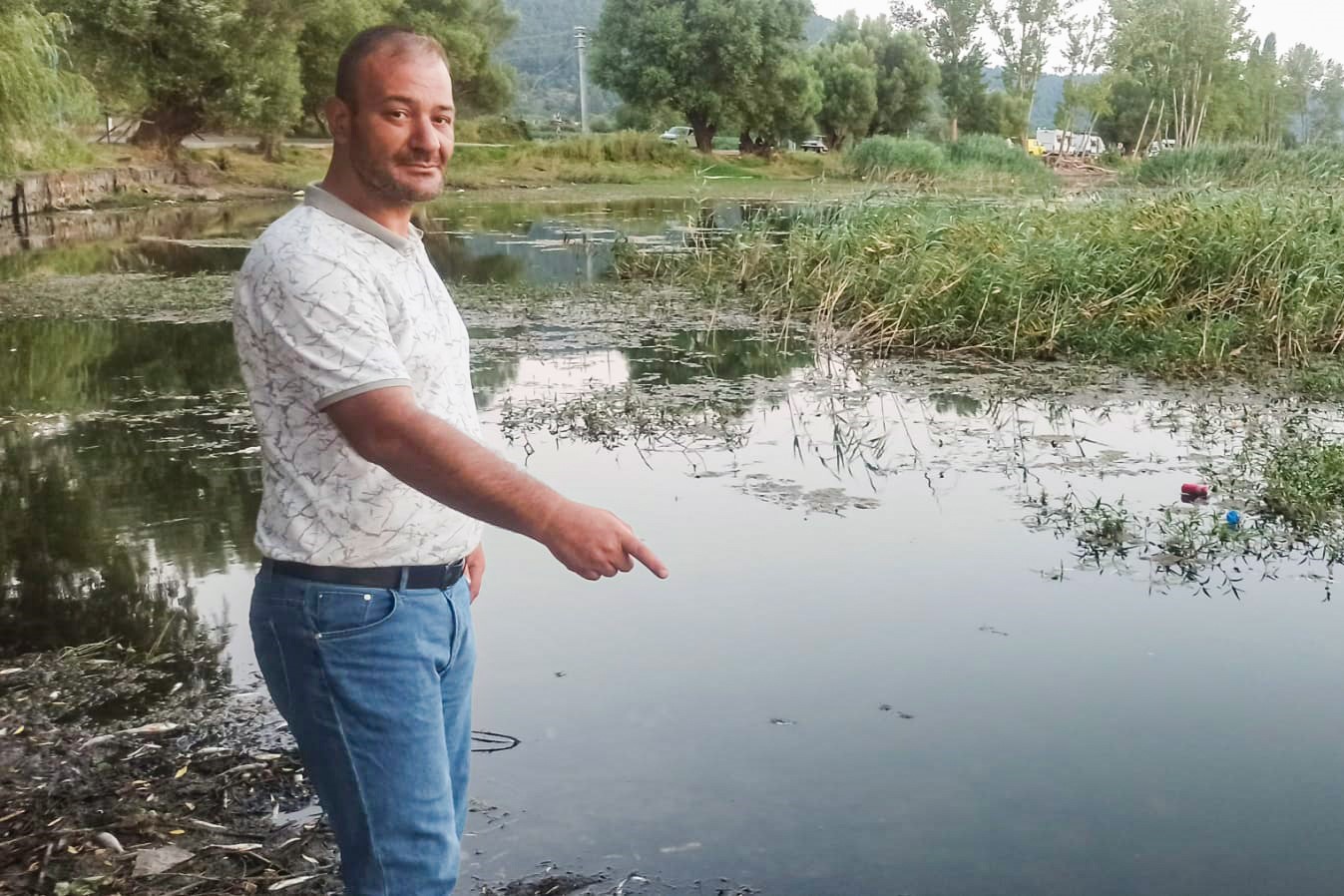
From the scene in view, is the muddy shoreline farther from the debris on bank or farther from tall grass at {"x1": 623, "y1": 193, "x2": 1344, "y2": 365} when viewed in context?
tall grass at {"x1": 623, "y1": 193, "x2": 1344, "y2": 365}

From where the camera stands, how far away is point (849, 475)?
23.2ft

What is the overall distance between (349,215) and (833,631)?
3.19 metres

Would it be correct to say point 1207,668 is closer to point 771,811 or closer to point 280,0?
point 771,811

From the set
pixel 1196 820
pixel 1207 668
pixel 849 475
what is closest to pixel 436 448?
pixel 1196 820

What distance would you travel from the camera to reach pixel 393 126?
7.17 feet

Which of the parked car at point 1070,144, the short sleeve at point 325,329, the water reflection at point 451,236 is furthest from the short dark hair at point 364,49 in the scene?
the parked car at point 1070,144

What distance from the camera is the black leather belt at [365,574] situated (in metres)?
2.07

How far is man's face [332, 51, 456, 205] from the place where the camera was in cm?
217

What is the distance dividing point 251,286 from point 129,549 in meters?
4.09

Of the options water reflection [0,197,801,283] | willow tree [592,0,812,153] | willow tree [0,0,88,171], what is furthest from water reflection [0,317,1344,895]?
willow tree [592,0,812,153]

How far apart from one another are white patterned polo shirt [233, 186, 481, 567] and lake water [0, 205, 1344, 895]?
1.48 m

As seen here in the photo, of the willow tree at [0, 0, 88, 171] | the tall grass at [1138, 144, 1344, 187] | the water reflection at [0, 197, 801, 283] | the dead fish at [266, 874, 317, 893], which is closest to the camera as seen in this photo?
the dead fish at [266, 874, 317, 893]

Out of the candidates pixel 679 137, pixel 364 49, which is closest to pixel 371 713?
pixel 364 49

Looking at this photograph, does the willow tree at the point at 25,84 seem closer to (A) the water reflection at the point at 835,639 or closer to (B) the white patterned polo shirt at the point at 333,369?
(A) the water reflection at the point at 835,639
